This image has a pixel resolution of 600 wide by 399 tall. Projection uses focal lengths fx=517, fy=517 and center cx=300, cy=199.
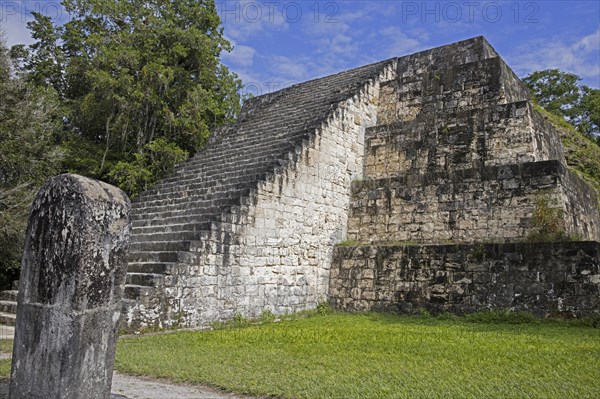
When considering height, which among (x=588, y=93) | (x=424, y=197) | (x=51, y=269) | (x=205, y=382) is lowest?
(x=205, y=382)

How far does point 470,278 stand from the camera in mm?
9695

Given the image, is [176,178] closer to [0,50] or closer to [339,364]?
[0,50]

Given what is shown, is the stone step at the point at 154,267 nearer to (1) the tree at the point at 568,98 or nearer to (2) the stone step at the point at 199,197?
(2) the stone step at the point at 199,197

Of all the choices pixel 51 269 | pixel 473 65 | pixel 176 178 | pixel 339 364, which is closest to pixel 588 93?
pixel 473 65

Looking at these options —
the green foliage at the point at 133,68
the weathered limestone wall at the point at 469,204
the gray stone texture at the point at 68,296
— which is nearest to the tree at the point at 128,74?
the green foliage at the point at 133,68

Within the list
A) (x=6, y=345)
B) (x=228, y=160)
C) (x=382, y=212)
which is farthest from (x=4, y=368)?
(x=382, y=212)

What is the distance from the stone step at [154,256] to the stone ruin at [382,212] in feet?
0.09

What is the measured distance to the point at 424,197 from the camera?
36.3ft

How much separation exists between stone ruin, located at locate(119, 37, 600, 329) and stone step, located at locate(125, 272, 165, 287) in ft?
0.07

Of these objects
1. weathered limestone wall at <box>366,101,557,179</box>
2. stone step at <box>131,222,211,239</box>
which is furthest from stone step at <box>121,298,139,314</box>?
weathered limestone wall at <box>366,101,557,179</box>

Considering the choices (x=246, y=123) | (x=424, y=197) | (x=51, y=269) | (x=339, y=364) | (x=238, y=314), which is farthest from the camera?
(x=246, y=123)

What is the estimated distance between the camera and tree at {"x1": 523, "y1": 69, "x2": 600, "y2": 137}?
22594 millimetres

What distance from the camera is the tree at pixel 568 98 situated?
2259cm

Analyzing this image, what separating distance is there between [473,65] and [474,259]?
534 cm
